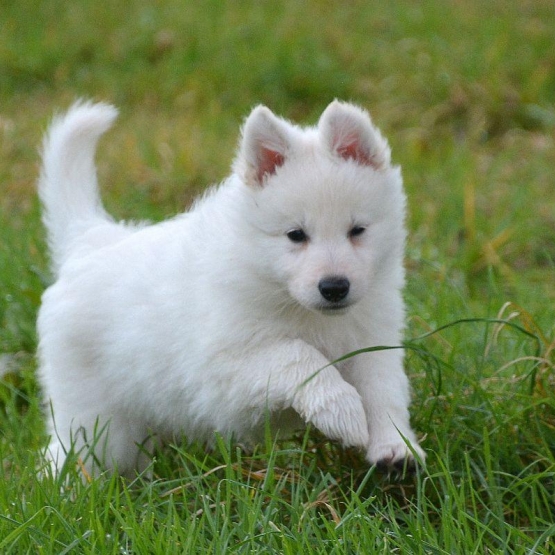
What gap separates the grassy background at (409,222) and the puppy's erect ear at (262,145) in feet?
2.78

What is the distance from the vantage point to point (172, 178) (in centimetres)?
738

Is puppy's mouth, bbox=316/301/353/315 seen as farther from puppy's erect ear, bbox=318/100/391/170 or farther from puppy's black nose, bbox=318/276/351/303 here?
puppy's erect ear, bbox=318/100/391/170

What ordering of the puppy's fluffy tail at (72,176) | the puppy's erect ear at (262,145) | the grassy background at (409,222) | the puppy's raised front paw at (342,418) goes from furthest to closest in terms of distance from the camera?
the puppy's fluffy tail at (72,176) → the puppy's erect ear at (262,145) → the puppy's raised front paw at (342,418) → the grassy background at (409,222)

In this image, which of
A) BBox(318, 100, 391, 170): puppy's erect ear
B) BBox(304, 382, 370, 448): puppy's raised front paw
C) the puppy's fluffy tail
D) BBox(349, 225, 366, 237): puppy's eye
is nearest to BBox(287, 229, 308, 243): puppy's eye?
BBox(349, 225, 366, 237): puppy's eye

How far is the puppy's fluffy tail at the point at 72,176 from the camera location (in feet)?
14.3

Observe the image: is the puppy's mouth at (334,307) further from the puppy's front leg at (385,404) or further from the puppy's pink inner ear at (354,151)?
the puppy's pink inner ear at (354,151)

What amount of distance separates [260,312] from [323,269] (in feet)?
1.17

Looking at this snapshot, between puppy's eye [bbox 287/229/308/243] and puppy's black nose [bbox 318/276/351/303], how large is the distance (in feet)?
0.55

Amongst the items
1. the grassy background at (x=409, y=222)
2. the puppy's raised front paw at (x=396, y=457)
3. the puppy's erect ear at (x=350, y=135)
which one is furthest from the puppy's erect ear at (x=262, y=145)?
the puppy's raised front paw at (x=396, y=457)

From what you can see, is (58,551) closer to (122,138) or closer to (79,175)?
(79,175)

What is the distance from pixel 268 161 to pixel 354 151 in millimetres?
291

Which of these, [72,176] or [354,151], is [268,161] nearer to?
[354,151]

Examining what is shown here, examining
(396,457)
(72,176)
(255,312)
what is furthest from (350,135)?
(72,176)

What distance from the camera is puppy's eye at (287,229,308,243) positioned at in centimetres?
333
